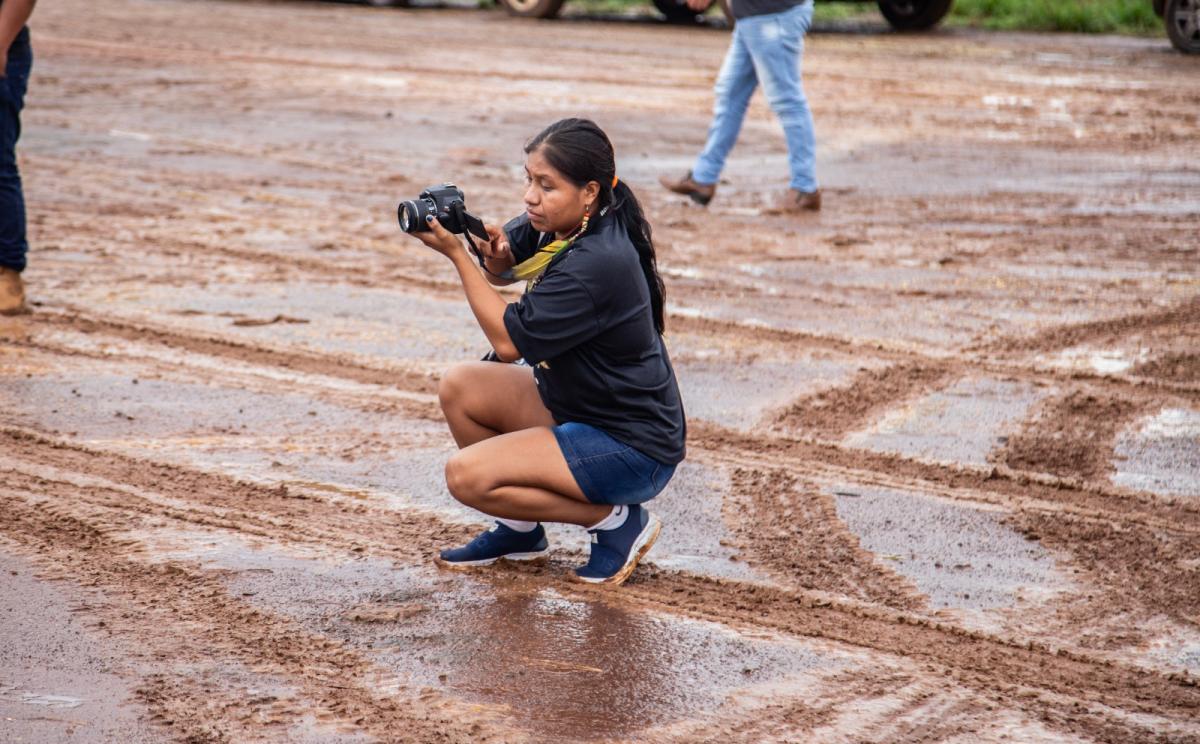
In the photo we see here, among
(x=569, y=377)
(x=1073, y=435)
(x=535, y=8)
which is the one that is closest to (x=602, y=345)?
(x=569, y=377)

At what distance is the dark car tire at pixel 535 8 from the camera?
1959 centimetres

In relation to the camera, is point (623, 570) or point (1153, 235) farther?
point (1153, 235)

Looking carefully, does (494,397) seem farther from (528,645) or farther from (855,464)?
(855,464)

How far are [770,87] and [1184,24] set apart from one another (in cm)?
955

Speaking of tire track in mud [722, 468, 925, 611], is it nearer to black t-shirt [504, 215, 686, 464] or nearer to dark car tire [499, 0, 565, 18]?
black t-shirt [504, 215, 686, 464]

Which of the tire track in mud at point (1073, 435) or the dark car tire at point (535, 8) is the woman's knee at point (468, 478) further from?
the dark car tire at point (535, 8)

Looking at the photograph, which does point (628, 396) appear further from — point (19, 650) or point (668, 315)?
point (668, 315)

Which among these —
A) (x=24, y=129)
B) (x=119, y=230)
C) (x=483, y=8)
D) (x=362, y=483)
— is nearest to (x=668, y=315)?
(x=362, y=483)

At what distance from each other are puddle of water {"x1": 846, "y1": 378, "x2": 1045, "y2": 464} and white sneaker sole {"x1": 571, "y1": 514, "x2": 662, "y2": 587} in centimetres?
139

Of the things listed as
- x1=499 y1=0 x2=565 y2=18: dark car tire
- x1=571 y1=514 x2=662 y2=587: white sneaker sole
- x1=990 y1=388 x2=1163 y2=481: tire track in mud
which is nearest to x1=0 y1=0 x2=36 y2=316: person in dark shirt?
x1=571 y1=514 x2=662 y2=587: white sneaker sole

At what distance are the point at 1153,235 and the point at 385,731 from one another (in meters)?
6.36

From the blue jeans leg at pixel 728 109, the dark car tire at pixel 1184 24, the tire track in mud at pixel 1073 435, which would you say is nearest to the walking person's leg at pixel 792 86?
the blue jeans leg at pixel 728 109

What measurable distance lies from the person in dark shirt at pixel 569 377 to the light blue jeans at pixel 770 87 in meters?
4.97

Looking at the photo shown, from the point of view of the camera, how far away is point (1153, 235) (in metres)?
8.06
